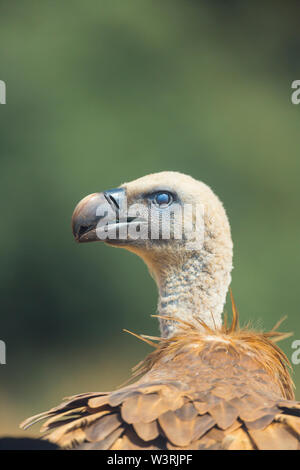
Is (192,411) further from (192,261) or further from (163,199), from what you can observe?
(163,199)

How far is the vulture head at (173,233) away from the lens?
105 inches

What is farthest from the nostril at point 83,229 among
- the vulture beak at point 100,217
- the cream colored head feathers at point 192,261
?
the cream colored head feathers at point 192,261

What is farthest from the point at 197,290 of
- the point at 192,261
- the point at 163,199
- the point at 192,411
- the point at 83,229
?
the point at 192,411

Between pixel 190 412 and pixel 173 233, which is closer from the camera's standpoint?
pixel 190 412

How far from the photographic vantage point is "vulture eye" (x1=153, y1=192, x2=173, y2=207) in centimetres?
275

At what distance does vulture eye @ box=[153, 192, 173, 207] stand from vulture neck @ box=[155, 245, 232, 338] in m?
0.23

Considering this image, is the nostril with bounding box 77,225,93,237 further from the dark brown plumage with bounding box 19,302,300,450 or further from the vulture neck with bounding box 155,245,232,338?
the dark brown plumage with bounding box 19,302,300,450

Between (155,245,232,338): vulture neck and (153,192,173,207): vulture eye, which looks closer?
(155,245,232,338): vulture neck

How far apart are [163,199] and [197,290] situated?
0.38 metres

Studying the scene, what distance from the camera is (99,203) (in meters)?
2.69

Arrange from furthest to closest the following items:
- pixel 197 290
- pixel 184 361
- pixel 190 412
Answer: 1. pixel 197 290
2. pixel 184 361
3. pixel 190 412

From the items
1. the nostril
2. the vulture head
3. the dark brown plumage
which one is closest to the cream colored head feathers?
the vulture head

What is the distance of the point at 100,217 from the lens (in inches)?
105
